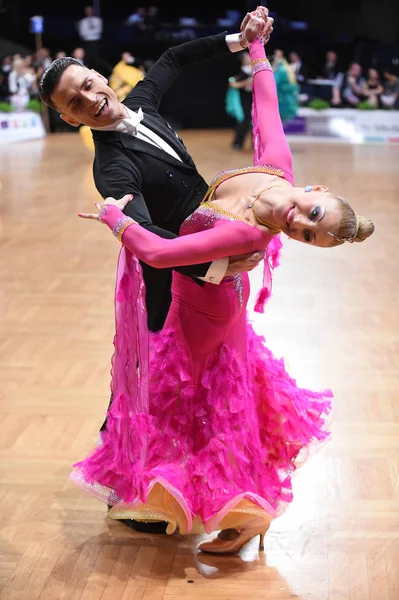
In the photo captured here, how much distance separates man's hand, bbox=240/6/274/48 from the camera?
7.93 feet

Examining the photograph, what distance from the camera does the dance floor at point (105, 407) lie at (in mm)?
2303

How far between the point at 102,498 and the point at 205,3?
14512mm

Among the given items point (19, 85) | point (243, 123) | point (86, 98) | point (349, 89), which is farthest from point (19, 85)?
point (86, 98)

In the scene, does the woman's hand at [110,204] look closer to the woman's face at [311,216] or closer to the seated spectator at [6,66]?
the woman's face at [311,216]

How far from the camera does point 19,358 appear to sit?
3.87m

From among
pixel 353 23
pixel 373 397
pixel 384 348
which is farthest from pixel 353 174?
pixel 353 23

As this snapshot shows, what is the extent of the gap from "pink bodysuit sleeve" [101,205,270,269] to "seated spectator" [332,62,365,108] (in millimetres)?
11464

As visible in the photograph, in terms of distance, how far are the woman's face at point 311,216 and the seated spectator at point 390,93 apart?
36.8ft

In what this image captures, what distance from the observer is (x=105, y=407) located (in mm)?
3330

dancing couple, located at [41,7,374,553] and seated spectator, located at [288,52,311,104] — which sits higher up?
dancing couple, located at [41,7,374,553]

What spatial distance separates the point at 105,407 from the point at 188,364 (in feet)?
3.52

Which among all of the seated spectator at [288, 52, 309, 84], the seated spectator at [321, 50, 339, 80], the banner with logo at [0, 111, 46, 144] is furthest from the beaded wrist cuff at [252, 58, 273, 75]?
the seated spectator at [321, 50, 339, 80]

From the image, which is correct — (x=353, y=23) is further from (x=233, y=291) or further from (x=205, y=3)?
(x=233, y=291)

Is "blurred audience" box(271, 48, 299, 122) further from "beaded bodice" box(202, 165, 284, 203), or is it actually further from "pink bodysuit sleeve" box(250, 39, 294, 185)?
"beaded bodice" box(202, 165, 284, 203)
